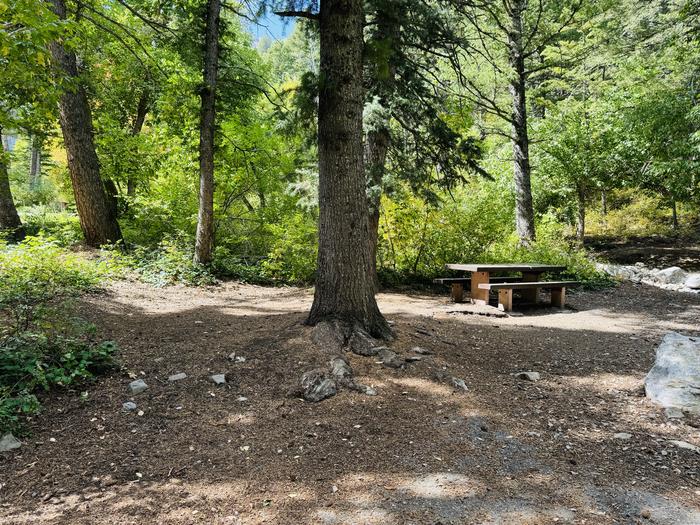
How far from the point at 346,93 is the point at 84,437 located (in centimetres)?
381

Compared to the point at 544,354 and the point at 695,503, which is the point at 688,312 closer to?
the point at 544,354

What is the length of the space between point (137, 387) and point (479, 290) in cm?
678

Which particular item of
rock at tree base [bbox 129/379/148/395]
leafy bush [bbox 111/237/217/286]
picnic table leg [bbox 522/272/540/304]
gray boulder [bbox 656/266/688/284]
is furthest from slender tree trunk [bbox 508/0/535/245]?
rock at tree base [bbox 129/379/148/395]

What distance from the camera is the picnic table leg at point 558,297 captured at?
29.6 ft

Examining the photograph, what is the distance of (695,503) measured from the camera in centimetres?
255

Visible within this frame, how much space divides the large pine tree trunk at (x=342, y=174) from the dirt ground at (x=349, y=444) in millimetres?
560

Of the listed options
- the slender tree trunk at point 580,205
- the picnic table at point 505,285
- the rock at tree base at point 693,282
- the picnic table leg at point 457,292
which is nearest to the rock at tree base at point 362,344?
the picnic table at point 505,285

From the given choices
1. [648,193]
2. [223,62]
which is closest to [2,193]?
[223,62]

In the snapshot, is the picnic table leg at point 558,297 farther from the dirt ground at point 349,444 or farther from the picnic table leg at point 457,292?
the dirt ground at point 349,444

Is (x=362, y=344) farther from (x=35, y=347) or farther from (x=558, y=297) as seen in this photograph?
(x=558, y=297)

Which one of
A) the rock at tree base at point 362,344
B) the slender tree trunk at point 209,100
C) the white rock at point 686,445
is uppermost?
the slender tree trunk at point 209,100

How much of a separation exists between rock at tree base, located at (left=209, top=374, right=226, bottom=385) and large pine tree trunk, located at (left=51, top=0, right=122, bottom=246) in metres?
7.31

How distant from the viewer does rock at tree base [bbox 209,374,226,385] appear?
3.90 meters

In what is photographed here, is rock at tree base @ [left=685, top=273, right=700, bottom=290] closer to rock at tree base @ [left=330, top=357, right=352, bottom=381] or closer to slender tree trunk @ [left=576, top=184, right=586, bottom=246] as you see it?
slender tree trunk @ [left=576, top=184, right=586, bottom=246]
